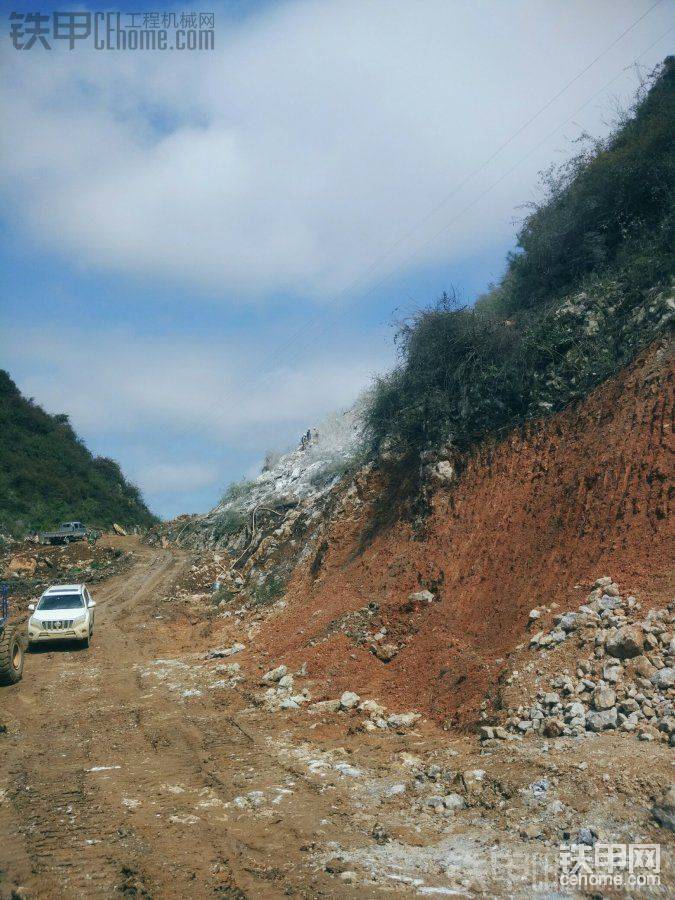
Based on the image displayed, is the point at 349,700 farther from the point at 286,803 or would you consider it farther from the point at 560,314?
the point at 560,314

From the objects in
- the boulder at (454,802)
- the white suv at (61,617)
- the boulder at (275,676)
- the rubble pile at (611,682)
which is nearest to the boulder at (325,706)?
the boulder at (275,676)

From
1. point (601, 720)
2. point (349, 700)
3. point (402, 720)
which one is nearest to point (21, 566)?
point (349, 700)

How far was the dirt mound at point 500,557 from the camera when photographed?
10133 millimetres

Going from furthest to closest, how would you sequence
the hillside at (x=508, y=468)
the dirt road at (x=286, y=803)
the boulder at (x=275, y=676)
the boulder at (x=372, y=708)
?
the boulder at (x=275, y=676), the hillside at (x=508, y=468), the boulder at (x=372, y=708), the dirt road at (x=286, y=803)

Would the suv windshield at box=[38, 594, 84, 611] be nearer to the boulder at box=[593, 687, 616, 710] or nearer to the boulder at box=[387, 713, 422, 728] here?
the boulder at box=[387, 713, 422, 728]

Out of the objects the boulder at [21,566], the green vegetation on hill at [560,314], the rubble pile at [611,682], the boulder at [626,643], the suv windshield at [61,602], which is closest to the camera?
the rubble pile at [611,682]

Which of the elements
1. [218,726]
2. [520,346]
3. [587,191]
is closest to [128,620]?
[218,726]

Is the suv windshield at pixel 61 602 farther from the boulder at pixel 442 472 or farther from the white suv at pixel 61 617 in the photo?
the boulder at pixel 442 472

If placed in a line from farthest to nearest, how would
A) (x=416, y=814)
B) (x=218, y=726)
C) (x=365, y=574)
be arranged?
(x=365, y=574)
(x=218, y=726)
(x=416, y=814)

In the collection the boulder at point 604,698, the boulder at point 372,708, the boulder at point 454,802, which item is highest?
the boulder at point 604,698

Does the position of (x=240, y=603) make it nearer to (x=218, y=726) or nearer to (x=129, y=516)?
(x=218, y=726)

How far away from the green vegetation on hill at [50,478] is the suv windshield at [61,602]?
2678 cm

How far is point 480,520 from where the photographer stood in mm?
13719

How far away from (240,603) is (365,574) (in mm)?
7473
